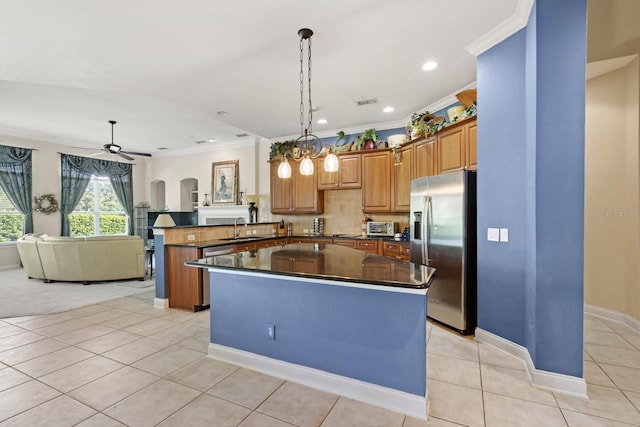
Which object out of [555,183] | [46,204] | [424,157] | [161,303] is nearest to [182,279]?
[161,303]

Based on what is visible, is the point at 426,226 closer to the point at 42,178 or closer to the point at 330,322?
the point at 330,322

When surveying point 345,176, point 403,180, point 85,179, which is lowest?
point 403,180

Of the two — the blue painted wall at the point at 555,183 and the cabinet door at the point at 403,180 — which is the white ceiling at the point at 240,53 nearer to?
the blue painted wall at the point at 555,183

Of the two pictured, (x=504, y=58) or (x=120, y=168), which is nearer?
(x=504, y=58)

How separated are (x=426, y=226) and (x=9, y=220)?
868cm

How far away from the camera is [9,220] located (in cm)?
662

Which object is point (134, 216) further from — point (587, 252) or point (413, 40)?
point (587, 252)

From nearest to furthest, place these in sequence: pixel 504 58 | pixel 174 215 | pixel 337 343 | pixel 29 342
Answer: pixel 337 343 → pixel 504 58 → pixel 29 342 → pixel 174 215

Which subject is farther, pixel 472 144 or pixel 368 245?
pixel 368 245

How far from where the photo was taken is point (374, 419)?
6.03 feet

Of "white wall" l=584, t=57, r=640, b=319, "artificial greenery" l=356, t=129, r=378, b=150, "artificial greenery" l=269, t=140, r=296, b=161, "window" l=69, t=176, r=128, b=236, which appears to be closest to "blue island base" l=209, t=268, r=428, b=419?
"white wall" l=584, t=57, r=640, b=319

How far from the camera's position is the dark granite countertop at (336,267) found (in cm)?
179

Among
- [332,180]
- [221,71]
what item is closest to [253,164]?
[332,180]

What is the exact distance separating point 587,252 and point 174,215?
8169 mm
